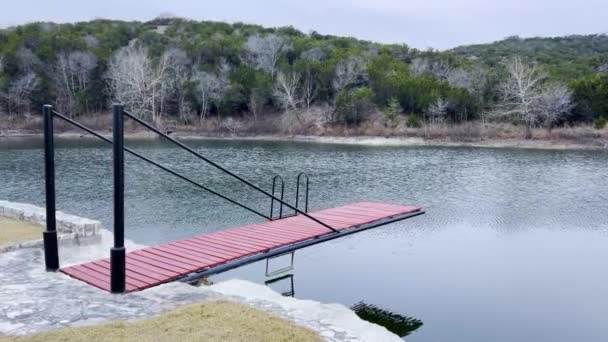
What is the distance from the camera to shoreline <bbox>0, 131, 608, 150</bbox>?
33.2 metres

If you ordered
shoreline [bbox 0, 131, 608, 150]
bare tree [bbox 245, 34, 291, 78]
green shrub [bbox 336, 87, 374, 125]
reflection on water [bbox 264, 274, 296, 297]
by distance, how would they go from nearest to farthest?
reflection on water [bbox 264, 274, 296, 297]
shoreline [bbox 0, 131, 608, 150]
green shrub [bbox 336, 87, 374, 125]
bare tree [bbox 245, 34, 291, 78]

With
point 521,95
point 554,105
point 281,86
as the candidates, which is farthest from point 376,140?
point 554,105

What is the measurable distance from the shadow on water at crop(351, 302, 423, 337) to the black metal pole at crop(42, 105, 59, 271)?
3989 millimetres

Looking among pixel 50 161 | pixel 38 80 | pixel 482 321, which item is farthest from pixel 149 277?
pixel 38 80

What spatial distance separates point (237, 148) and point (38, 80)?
18873 mm

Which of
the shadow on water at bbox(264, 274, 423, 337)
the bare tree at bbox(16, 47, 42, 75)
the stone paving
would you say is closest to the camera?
the stone paving

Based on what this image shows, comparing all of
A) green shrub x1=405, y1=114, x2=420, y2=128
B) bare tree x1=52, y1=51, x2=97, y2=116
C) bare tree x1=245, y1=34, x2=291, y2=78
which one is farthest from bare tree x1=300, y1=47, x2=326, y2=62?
bare tree x1=52, y1=51, x2=97, y2=116

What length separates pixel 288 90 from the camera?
40688mm

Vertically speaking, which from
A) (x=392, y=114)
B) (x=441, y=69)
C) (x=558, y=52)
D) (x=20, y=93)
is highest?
(x=558, y=52)

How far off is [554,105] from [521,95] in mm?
1990

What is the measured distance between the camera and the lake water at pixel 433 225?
8.73 m

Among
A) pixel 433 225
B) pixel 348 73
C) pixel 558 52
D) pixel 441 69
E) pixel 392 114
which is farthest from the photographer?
pixel 558 52

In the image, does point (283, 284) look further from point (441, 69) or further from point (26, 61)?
point (441, 69)

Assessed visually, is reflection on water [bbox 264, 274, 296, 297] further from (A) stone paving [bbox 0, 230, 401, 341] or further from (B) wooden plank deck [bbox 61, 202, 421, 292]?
(A) stone paving [bbox 0, 230, 401, 341]
